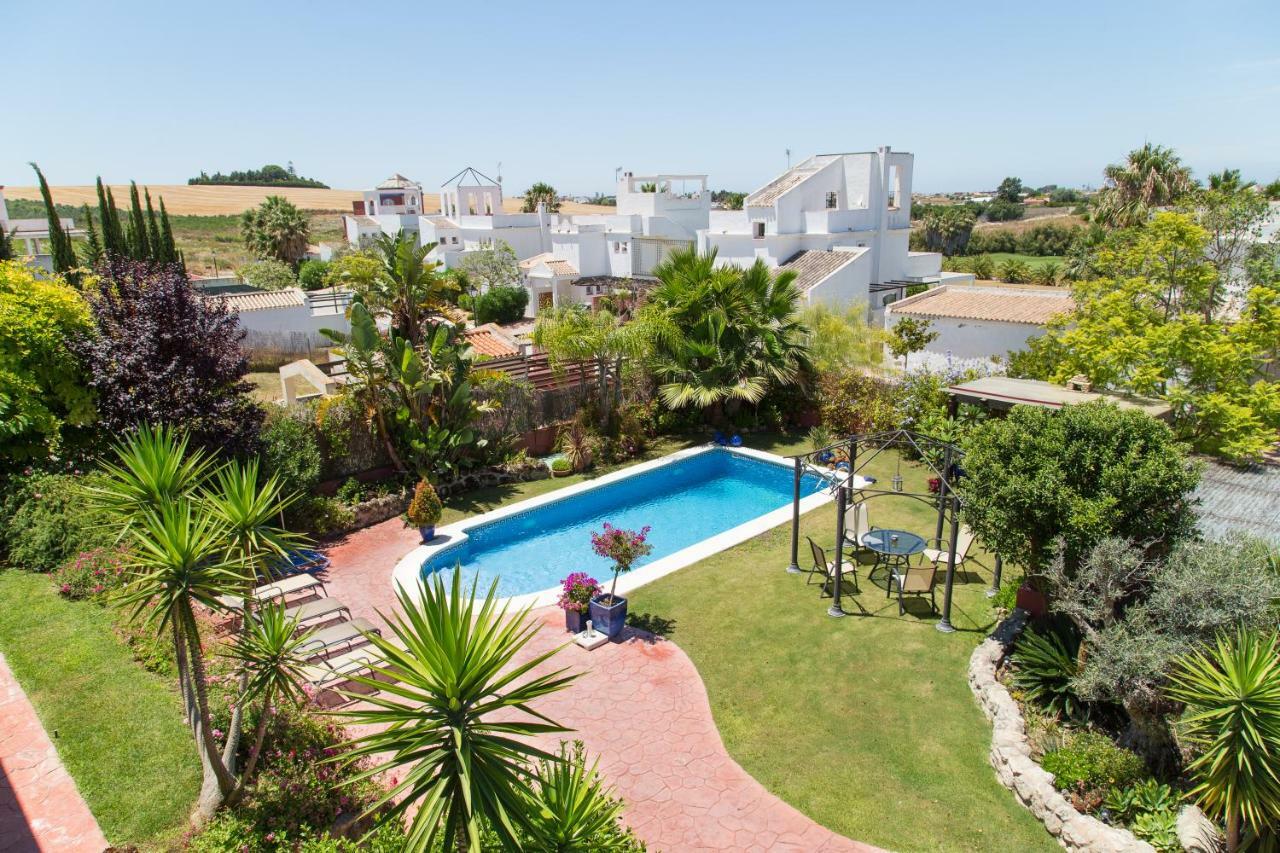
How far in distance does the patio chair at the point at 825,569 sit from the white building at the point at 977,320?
1093 centimetres

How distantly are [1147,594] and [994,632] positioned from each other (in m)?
Answer: 2.80

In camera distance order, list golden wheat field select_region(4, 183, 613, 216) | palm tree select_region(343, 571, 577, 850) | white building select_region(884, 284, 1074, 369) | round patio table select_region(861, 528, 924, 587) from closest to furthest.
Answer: palm tree select_region(343, 571, 577, 850) → round patio table select_region(861, 528, 924, 587) → white building select_region(884, 284, 1074, 369) → golden wheat field select_region(4, 183, 613, 216)

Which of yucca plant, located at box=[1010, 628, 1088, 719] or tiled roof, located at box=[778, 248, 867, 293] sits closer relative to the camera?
yucca plant, located at box=[1010, 628, 1088, 719]

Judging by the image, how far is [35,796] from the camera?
7574 mm

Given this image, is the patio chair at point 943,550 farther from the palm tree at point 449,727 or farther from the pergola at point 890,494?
the palm tree at point 449,727

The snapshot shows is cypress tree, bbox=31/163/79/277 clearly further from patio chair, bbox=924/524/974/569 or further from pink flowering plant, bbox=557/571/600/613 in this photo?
patio chair, bbox=924/524/974/569

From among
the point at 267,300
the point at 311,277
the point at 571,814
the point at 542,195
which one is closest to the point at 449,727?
the point at 571,814

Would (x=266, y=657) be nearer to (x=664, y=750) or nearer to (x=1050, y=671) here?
(x=664, y=750)

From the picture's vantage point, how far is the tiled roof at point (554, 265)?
47.4 meters

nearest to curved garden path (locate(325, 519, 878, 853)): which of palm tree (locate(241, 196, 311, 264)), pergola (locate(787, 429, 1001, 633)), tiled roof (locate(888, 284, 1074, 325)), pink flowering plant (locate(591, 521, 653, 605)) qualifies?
pink flowering plant (locate(591, 521, 653, 605))

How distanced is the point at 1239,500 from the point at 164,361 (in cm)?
1892

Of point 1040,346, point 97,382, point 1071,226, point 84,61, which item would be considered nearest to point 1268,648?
point 1040,346

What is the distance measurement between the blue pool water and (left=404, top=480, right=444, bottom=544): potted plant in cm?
65

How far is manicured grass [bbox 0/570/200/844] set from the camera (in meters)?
7.57
